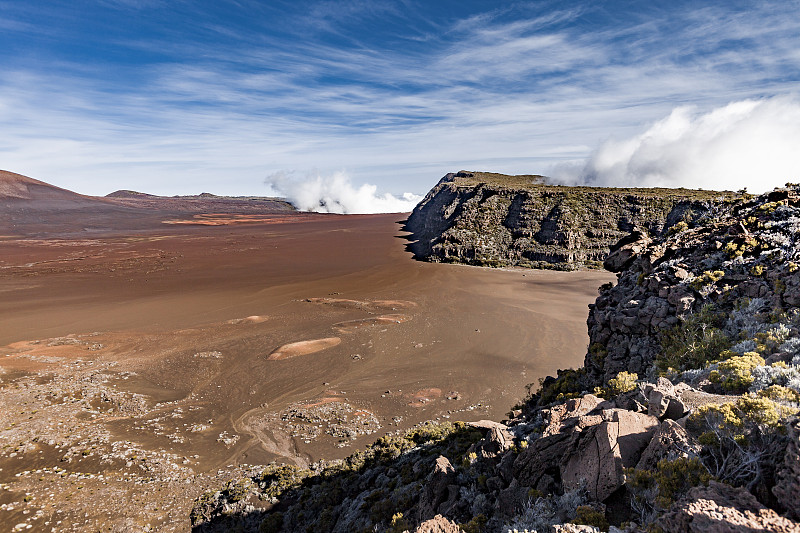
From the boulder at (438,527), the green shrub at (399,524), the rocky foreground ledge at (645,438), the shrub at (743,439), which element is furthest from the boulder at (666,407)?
the green shrub at (399,524)

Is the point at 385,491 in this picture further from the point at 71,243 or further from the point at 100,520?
the point at 71,243

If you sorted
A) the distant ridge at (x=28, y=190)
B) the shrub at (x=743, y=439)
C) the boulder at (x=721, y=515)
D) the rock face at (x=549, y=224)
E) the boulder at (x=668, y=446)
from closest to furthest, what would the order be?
the boulder at (x=721, y=515)
the shrub at (x=743, y=439)
the boulder at (x=668, y=446)
the rock face at (x=549, y=224)
the distant ridge at (x=28, y=190)

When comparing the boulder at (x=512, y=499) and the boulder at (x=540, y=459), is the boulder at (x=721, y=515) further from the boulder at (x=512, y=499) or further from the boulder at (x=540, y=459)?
the boulder at (x=512, y=499)

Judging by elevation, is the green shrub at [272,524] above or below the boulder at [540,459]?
below

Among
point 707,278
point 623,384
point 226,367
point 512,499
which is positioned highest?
point 707,278

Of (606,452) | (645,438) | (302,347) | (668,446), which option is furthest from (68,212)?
(668,446)

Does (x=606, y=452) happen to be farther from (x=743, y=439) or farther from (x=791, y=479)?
(x=791, y=479)
